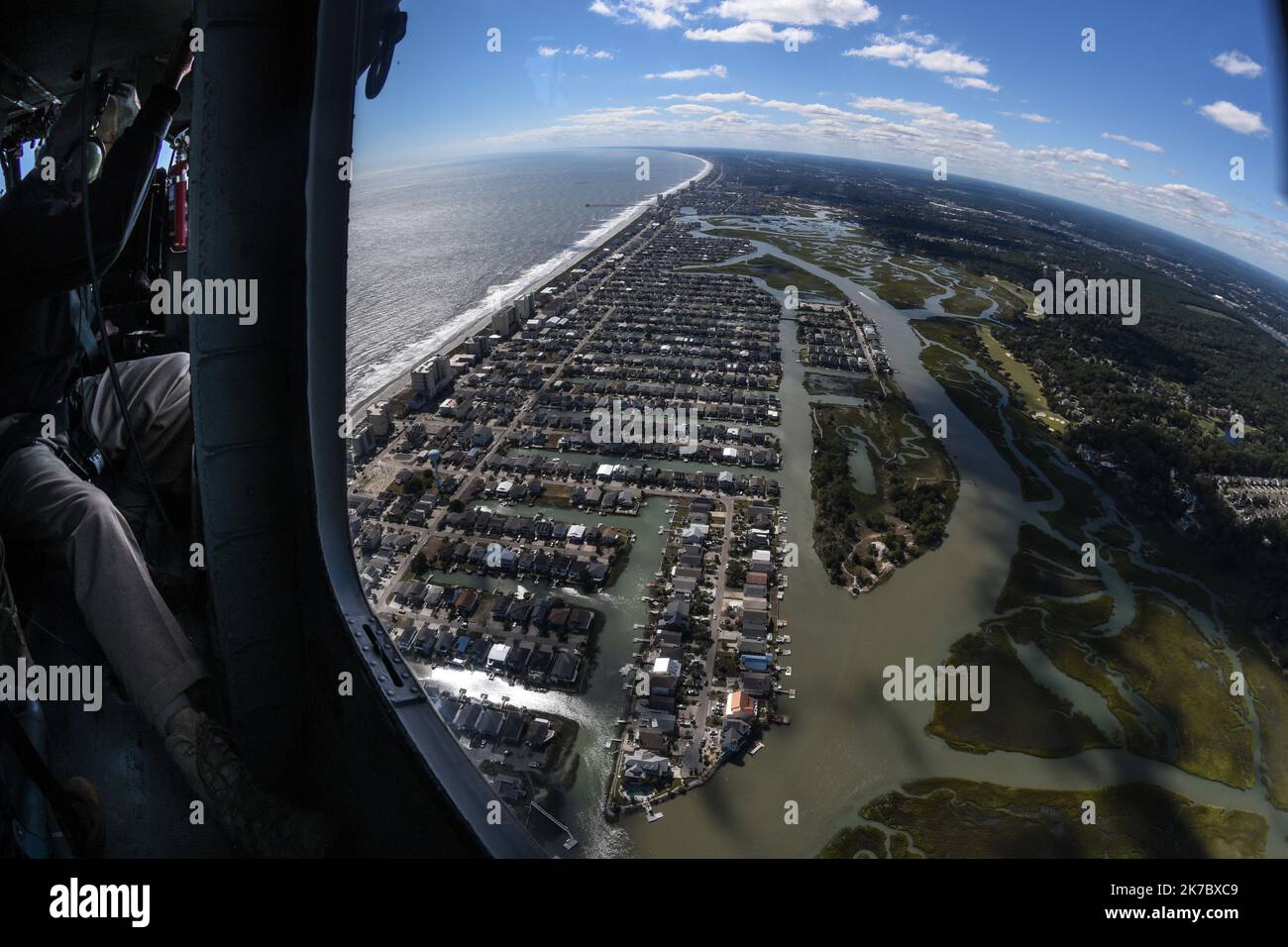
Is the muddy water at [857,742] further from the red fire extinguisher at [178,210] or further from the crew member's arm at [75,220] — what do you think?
the crew member's arm at [75,220]

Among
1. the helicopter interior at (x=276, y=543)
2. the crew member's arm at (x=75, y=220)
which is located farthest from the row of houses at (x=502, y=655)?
the crew member's arm at (x=75, y=220)

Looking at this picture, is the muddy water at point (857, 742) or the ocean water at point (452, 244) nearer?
the muddy water at point (857, 742)

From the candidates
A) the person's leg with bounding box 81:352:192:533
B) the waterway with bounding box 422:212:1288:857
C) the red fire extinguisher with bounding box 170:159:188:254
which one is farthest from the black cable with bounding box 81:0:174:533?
the waterway with bounding box 422:212:1288:857

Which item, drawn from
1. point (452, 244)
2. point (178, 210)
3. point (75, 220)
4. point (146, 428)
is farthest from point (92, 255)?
point (452, 244)

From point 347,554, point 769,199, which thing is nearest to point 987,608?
point 347,554

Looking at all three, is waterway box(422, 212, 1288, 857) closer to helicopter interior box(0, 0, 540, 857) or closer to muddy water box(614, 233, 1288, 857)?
muddy water box(614, 233, 1288, 857)
